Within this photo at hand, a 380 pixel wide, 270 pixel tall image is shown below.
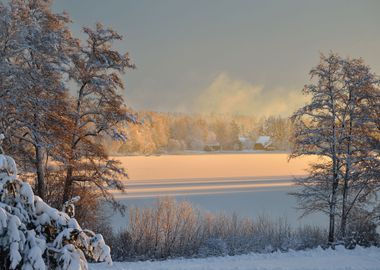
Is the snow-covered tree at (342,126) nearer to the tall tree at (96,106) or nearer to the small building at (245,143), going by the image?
the tall tree at (96,106)

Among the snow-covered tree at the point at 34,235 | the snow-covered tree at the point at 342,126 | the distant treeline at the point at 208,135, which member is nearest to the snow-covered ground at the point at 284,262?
the snow-covered tree at the point at 342,126

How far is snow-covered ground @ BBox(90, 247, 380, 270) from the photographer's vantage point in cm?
1708

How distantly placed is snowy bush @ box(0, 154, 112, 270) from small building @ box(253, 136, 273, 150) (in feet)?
544

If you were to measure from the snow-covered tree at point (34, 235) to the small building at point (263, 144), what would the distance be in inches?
6530

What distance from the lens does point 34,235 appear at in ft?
13.1

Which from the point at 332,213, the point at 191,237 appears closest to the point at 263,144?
the point at 332,213

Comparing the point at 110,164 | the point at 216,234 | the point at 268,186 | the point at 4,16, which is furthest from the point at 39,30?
the point at 268,186

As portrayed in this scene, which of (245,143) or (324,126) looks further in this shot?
(245,143)

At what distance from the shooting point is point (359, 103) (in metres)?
23.7

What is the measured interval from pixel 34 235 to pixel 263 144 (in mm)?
170583

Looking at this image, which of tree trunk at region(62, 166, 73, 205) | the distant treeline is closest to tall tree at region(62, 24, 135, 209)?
tree trunk at region(62, 166, 73, 205)

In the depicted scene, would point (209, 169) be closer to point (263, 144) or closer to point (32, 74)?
point (32, 74)

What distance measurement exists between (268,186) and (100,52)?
35720 mm

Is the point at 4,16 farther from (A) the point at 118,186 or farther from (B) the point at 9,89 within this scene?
(A) the point at 118,186
